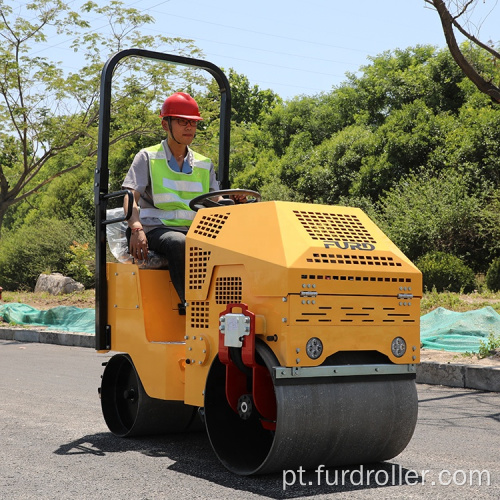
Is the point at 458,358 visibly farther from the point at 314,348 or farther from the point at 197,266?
the point at 314,348

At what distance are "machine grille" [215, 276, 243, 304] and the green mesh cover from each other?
5.59 meters

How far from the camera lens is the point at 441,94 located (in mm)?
28734

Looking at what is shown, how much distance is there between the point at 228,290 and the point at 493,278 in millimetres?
15442

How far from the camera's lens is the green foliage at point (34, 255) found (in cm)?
2808

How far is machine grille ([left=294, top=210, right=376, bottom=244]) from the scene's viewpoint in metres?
4.47

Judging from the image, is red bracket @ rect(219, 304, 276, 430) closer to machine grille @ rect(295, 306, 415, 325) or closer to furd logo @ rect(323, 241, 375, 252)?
machine grille @ rect(295, 306, 415, 325)

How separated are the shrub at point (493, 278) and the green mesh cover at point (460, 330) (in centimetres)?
784

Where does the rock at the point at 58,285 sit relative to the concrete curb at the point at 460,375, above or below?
above

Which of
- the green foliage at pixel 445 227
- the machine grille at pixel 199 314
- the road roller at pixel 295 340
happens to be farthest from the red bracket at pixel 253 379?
the green foliage at pixel 445 227

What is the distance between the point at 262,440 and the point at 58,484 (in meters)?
1.17

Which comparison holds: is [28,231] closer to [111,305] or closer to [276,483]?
[111,305]

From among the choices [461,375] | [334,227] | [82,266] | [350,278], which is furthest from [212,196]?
[82,266]

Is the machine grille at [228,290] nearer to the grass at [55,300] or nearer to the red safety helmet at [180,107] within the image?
the red safety helmet at [180,107]

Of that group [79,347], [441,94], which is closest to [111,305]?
[79,347]
